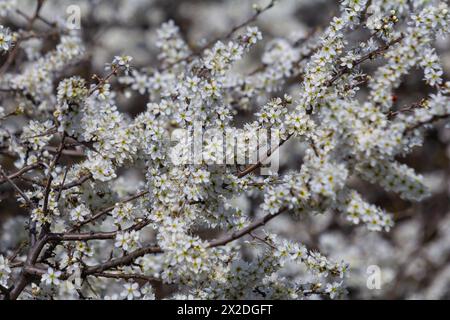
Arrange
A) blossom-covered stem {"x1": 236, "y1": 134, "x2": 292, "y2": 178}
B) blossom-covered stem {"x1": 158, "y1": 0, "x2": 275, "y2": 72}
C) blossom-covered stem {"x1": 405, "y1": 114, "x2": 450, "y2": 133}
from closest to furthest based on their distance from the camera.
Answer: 1. blossom-covered stem {"x1": 405, "y1": 114, "x2": 450, "y2": 133}
2. blossom-covered stem {"x1": 236, "y1": 134, "x2": 292, "y2": 178}
3. blossom-covered stem {"x1": 158, "y1": 0, "x2": 275, "y2": 72}

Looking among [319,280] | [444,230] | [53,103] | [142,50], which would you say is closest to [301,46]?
[53,103]

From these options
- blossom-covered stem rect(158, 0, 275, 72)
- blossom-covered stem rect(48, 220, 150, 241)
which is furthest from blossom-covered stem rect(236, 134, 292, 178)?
blossom-covered stem rect(158, 0, 275, 72)

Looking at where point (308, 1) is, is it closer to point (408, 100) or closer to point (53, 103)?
point (408, 100)

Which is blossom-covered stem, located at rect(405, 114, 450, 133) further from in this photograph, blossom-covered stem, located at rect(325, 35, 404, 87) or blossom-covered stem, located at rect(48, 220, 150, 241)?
blossom-covered stem, located at rect(48, 220, 150, 241)

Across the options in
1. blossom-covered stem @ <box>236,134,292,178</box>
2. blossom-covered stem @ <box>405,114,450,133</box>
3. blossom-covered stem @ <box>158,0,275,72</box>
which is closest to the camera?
blossom-covered stem @ <box>405,114,450,133</box>

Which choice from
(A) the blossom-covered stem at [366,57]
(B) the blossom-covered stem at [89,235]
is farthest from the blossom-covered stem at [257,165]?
(B) the blossom-covered stem at [89,235]

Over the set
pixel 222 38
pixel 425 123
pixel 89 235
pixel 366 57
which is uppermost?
pixel 222 38

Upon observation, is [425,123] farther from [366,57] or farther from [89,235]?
[89,235]

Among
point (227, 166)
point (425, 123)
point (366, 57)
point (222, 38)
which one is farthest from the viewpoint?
point (222, 38)

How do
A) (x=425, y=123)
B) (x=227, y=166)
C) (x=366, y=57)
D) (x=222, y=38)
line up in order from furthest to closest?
(x=222, y=38) < (x=366, y=57) < (x=227, y=166) < (x=425, y=123)

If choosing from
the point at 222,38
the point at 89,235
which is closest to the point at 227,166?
the point at 89,235

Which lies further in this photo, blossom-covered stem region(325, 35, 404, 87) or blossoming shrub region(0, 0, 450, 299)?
blossom-covered stem region(325, 35, 404, 87)
